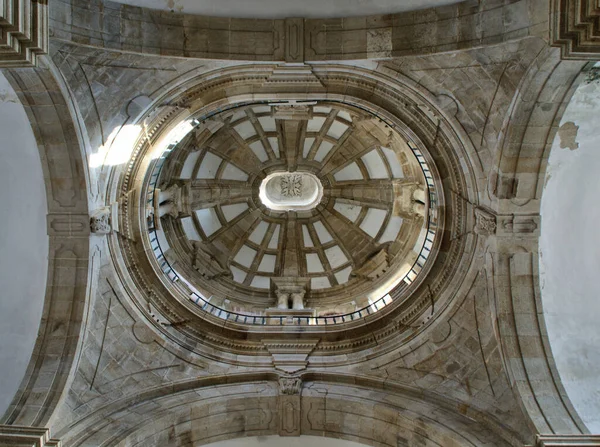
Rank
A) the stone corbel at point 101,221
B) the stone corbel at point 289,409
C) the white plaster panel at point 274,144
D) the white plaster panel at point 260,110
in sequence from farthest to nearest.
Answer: the white plaster panel at point 274,144 < the white plaster panel at point 260,110 < the stone corbel at point 289,409 < the stone corbel at point 101,221

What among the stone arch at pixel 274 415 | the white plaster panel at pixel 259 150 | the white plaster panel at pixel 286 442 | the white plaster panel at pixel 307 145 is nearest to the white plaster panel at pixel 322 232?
the white plaster panel at pixel 307 145

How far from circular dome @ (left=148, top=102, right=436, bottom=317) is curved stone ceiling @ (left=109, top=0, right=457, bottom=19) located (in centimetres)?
547

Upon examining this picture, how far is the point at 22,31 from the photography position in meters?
9.44

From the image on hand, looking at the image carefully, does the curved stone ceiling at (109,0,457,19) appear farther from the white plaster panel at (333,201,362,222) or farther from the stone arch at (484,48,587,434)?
the white plaster panel at (333,201,362,222)

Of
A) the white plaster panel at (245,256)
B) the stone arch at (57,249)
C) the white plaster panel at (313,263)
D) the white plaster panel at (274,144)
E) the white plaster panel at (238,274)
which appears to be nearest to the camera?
the stone arch at (57,249)

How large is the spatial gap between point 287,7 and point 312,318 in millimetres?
9716

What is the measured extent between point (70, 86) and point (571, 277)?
14.3 m

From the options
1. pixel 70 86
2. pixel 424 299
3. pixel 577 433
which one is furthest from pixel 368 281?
pixel 70 86

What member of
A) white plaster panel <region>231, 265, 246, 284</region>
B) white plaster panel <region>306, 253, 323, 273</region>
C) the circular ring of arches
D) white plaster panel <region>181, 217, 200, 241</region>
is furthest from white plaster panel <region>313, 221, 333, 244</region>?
the circular ring of arches

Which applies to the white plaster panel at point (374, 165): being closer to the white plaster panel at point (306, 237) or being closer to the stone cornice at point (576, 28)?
the white plaster panel at point (306, 237)

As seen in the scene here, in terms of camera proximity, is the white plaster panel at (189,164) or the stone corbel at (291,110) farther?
the white plaster panel at (189,164)

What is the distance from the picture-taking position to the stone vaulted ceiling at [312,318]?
1280 cm

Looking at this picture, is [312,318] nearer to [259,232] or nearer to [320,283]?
[320,283]

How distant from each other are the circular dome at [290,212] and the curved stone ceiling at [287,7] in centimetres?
547
